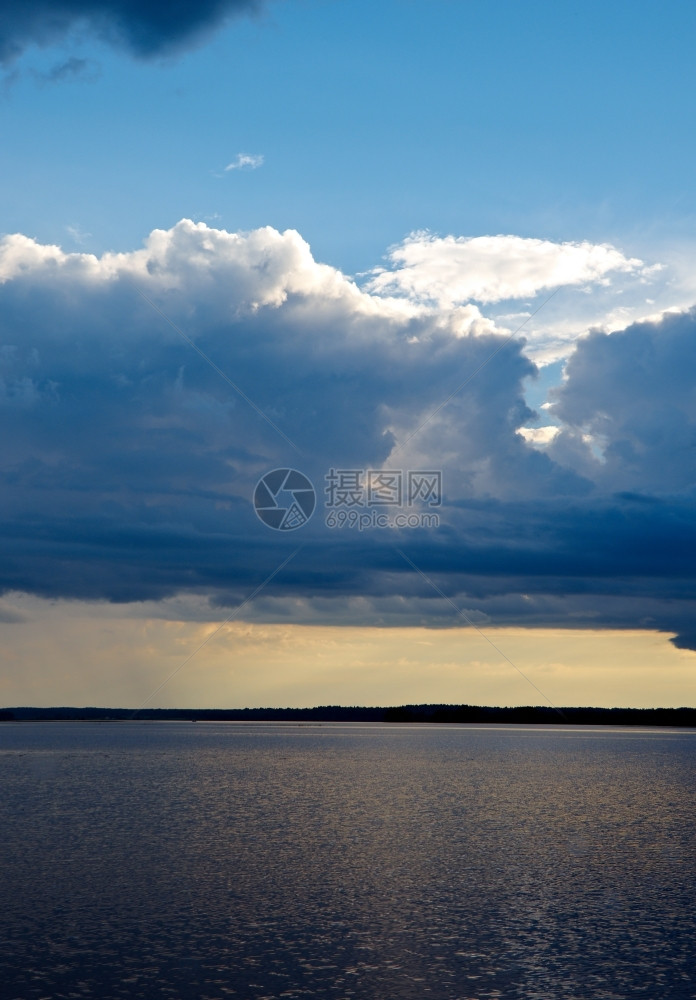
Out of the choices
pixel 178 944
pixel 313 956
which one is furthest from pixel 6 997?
pixel 313 956

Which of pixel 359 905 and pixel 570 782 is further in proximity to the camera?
pixel 570 782

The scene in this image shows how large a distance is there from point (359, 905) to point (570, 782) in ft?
195

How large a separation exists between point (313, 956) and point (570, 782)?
66.2m

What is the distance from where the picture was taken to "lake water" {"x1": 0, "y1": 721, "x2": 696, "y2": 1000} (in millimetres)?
22250

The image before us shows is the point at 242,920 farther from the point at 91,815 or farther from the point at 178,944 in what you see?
the point at 91,815

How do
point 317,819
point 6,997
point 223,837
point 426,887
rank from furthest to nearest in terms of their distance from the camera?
point 317,819 → point 223,837 → point 426,887 → point 6,997

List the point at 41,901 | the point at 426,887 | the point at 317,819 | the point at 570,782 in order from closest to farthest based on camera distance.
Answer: the point at 41,901 < the point at 426,887 < the point at 317,819 < the point at 570,782

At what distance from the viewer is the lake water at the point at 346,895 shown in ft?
73.0

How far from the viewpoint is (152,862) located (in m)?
38.7

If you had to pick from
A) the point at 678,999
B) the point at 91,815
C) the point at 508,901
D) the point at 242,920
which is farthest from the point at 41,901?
the point at 91,815

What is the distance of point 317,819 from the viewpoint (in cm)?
5388

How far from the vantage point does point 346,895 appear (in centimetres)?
3259

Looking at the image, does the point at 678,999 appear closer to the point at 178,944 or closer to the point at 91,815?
the point at 178,944

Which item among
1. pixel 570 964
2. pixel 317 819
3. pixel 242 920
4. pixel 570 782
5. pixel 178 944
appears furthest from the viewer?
pixel 570 782
